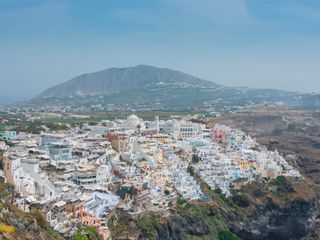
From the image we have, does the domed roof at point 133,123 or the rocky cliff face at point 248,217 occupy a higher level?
the domed roof at point 133,123

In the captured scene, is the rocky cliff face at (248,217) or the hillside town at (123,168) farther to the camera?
the rocky cliff face at (248,217)

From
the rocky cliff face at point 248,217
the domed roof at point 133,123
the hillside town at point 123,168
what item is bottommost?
the rocky cliff face at point 248,217

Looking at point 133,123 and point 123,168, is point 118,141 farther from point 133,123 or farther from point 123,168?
point 133,123

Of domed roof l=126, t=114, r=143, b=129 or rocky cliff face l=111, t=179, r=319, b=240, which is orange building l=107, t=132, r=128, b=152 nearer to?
rocky cliff face l=111, t=179, r=319, b=240

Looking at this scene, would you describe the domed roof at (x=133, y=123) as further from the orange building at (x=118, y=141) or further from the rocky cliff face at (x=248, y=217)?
the rocky cliff face at (x=248, y=217)

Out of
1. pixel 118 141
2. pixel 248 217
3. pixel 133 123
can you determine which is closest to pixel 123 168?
pixel 118 141

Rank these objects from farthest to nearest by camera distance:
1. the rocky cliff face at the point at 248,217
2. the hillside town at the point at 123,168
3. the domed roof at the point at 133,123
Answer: the domed roof at the point at 133,123
the rocky cliff face at the point at 248,217
the hillside town at the point at 123,168

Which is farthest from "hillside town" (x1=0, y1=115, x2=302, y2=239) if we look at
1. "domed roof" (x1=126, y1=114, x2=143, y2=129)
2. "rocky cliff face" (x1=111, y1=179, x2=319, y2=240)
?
"rocky cliff face" (x1=111, y1=179, x2=319, y2=240)

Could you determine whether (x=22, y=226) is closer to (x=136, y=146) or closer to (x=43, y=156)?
(x=43, y=156)

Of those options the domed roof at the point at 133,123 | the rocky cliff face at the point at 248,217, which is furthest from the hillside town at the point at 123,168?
the rocky cliff face at the point at 248,217
